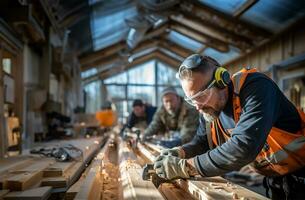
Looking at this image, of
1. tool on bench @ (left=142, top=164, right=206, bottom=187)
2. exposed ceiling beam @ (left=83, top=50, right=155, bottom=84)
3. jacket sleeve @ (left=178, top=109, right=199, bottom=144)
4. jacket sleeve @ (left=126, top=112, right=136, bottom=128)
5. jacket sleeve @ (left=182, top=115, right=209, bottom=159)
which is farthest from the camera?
exposed ceiling beam @ (left=83, top=50, right=155, bottom=84)

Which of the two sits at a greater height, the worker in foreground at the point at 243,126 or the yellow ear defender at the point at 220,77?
the yellow ear defender at the point at 220,77

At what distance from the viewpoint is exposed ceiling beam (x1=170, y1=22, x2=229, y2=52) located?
33.4ft

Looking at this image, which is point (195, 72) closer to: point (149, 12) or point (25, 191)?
point (25, 191)

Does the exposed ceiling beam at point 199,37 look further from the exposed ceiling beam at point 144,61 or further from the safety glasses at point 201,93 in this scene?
the safety glasses at point 201,93

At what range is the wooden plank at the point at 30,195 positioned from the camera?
1.64 m

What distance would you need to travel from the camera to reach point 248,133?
5.36 feet

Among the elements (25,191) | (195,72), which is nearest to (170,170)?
(195,72)

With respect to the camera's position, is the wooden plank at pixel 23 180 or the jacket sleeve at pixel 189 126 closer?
the wooden plank at pixel 23 180

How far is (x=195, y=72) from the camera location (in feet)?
6.08

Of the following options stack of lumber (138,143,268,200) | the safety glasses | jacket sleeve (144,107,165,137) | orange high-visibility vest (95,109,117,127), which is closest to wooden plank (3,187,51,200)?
stack of lumber (138,143,268,200)

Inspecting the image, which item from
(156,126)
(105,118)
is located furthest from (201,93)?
(105,118)

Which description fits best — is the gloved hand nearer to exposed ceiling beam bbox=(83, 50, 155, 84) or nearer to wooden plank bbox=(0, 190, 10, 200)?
wooden plank bbox=(0, 190, 10, 200)

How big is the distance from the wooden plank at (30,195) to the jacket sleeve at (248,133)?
788mm

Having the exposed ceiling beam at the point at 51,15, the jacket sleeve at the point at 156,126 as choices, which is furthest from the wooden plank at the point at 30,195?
the exposed ceiling beam at the point at 51,15
